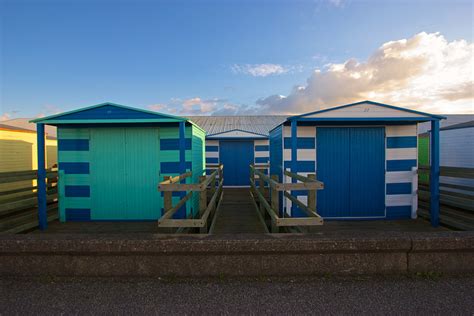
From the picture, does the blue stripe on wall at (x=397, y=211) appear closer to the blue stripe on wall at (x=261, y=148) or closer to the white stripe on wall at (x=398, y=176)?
the white stripe on wall at (x=398, y=176)

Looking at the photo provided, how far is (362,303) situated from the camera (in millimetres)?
2303

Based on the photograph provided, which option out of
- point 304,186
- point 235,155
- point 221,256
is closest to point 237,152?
point 235,155

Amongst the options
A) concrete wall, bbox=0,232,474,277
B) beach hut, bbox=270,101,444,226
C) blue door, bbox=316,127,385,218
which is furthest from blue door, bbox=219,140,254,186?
concrete wall, bbox=0,232,474,277

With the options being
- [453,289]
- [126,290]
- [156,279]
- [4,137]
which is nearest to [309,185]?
[453,289]

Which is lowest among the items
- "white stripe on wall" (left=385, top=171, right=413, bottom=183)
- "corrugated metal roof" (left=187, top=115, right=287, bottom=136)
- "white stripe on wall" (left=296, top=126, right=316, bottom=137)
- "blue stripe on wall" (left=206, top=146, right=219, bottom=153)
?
"white stripe on wall" (left=385, top=171, right=413, bottom=183)

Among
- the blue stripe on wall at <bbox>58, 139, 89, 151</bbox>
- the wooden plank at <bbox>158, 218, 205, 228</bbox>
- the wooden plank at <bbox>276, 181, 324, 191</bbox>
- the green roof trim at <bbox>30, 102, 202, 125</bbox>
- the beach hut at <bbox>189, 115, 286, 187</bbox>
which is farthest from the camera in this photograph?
the beach hut at <bbox>189, 115, 286, 187</bbox>

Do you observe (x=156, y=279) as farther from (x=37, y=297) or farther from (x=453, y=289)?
(x=453, y=289)

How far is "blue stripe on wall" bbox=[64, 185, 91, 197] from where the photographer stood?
6379 millimetres

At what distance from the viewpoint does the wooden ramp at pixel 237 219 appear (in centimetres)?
559

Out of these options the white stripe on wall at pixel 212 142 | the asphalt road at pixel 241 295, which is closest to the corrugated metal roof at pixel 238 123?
the white stripe on wall at pixel 212 142

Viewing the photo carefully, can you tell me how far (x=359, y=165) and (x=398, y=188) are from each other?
3.96 ft

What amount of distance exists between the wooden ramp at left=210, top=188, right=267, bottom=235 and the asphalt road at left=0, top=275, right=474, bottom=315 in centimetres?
199

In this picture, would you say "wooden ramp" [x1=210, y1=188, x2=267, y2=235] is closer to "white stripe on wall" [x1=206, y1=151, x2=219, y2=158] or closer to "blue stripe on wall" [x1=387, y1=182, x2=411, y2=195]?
"blue stripe on wall" [x1=387, y1=182, x2=411, y2=195]

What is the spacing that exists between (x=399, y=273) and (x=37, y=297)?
388cm
